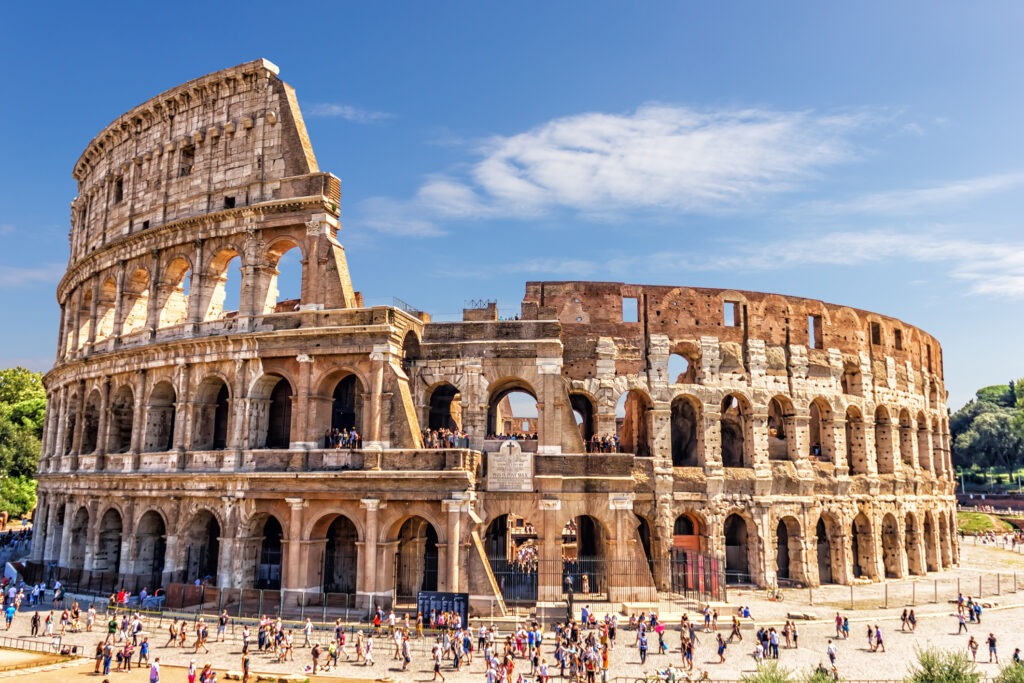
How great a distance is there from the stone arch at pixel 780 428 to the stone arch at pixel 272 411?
20.6 metres

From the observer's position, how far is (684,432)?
113 ft

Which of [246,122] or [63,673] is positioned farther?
[246,122]

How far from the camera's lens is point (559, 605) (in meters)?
23.8

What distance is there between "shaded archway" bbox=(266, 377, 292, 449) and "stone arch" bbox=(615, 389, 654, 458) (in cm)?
1295

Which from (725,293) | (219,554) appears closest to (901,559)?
(725,293)

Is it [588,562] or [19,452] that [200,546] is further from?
[19,452]

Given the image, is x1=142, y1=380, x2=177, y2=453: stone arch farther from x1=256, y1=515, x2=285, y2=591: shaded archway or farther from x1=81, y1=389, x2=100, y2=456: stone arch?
x1=256, y1=515, x2=285, y2=591: shaded archway

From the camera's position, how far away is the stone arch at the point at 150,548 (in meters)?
27.9

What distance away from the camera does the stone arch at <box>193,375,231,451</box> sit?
91.2 ft

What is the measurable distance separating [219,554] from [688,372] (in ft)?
66.8

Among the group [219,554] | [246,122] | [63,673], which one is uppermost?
[246,122]

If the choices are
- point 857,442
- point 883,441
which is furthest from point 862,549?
point 883,441

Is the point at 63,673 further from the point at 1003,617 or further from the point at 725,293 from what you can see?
the point at 1003,617

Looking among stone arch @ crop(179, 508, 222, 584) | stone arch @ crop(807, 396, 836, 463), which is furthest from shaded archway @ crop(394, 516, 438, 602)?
stone arch @ crop(807, 396, 836, 463)
